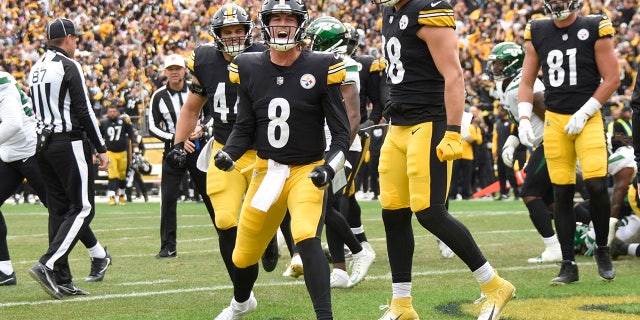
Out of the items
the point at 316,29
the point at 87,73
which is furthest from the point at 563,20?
the point at 87,73

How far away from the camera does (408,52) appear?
593 cm

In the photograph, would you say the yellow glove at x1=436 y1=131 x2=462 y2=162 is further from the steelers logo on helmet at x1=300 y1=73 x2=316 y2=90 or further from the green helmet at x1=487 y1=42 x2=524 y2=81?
the green helmet at x1=487 y1=42 x2=524 y2=81

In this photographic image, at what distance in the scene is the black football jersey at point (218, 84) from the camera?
6809mm

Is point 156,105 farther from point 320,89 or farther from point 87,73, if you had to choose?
point 87,73

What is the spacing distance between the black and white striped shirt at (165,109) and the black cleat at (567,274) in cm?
499

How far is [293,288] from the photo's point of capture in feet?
24.8

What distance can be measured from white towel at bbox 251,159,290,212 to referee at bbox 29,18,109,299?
2655mm

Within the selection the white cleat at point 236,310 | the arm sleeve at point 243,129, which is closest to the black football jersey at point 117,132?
the white cleat at point 236,310

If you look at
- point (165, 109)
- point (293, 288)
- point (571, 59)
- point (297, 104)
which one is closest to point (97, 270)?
point (293, 288)

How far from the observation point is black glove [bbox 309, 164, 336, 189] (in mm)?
5094

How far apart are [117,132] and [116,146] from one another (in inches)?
14.5

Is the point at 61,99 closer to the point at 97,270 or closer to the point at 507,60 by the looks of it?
the point at 97,270

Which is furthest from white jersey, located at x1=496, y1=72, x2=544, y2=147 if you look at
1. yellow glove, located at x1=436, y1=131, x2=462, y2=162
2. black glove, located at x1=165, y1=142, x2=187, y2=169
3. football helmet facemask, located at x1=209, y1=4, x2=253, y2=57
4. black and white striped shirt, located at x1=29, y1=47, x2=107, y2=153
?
black and white striped shirt, located at x1=29, y1=47, x2=107, y2=153

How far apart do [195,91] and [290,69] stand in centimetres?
163
